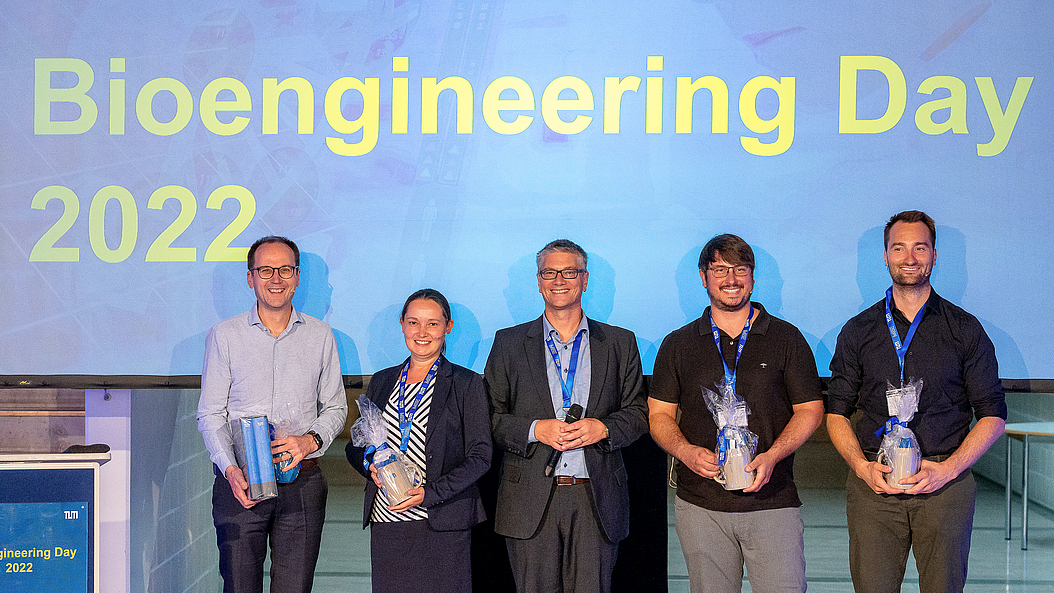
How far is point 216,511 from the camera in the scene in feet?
10.4

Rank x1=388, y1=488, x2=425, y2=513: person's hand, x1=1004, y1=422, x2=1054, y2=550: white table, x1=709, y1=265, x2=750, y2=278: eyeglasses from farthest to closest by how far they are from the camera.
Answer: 1. x1=1004, y1=422, x2=1054, y2=550: white table
2. x1=709, y1=265, x2=750, y2=278: eyeglasses
3. x1=388, y1=488, x2=425, y2=513: person's hand

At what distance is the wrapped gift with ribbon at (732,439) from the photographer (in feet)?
8.96

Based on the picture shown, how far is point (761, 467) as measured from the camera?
278 cm

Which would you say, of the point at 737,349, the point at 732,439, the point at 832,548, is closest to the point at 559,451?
the point at 732,439

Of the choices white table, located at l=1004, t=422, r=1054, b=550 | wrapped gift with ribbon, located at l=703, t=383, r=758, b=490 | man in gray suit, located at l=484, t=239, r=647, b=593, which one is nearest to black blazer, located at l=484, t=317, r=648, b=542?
man in gray suit, located at l=484, t=239, r=647, b=593

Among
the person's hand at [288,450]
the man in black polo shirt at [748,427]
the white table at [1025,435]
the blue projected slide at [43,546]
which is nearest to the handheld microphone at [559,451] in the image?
the man in black polo shirt at [748,427]

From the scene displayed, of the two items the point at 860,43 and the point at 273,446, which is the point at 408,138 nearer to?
the point at 273,446

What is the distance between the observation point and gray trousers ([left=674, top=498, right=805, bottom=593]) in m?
2.87

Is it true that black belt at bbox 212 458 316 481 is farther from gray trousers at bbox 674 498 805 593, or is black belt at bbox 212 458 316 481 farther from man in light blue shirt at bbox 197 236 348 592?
gray trousers at bbox 674 498 805 593

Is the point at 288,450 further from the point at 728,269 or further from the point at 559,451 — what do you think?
the point at 728,269

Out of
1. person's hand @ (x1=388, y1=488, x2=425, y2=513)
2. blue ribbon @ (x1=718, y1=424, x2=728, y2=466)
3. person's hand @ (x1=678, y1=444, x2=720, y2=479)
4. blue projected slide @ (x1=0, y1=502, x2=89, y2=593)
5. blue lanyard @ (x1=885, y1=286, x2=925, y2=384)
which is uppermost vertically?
blue lanyard @ (x1=885, y1=286, x2=925, y2=384)

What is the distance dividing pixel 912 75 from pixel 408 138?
230cm

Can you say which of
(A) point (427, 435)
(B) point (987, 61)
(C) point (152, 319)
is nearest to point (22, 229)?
(C) point (152, 319)

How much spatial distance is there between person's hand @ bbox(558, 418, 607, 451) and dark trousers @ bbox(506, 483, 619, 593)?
19 cm
